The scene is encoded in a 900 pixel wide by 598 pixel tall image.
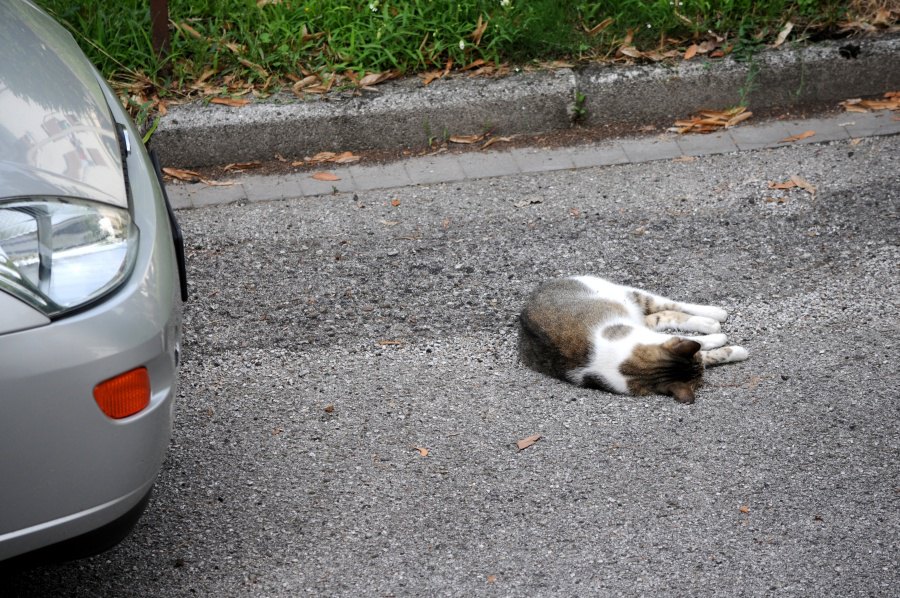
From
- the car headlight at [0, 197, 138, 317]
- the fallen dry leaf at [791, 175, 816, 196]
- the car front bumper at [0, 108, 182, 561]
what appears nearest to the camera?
the car front bumper at [0, 108, 182, 561]

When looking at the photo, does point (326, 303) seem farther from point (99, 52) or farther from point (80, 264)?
point (99, 52)

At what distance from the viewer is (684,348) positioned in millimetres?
3270

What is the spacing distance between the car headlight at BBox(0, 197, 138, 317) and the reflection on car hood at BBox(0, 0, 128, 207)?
0.04 m

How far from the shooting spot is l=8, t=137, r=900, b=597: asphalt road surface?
2.70 m

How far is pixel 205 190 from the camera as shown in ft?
15.7

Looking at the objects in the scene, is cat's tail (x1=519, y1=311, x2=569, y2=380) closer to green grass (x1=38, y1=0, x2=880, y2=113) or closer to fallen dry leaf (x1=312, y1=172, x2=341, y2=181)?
fallen dry leaf (x1=312, y1=172, x2=341, y2=181)

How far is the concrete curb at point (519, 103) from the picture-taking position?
493 centimetres

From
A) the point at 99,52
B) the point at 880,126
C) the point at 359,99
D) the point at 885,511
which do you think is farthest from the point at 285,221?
the point at 880,126

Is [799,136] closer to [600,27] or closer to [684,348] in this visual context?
[600,27]

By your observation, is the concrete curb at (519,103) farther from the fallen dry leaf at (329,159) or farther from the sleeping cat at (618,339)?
the sleeping cat at (618,339)

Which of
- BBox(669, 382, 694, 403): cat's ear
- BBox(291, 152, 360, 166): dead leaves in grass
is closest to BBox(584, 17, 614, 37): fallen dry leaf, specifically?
BBox(291, 152, 360, 166): dead leaves in grass

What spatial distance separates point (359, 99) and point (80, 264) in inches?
119

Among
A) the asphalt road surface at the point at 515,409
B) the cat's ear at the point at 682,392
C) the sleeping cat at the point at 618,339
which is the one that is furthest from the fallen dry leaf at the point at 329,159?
the cat's ear at the point at 682,392

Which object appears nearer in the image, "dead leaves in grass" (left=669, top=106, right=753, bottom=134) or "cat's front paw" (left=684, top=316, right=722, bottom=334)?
"cat's front paw" (left=684, top=316, right=722, bottom=334)
